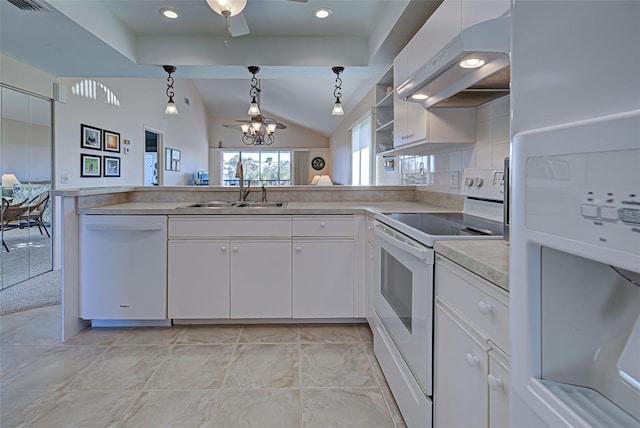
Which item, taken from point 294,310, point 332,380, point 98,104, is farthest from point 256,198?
point 98,104

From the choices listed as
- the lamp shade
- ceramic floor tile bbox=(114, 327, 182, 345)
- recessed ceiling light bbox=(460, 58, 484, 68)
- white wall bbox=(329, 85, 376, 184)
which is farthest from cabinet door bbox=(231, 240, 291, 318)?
white wall bbox=(329, 85, 376, 184)

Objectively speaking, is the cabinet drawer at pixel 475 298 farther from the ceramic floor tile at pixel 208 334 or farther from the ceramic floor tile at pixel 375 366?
the ceramic floor tile at pixel 208 334

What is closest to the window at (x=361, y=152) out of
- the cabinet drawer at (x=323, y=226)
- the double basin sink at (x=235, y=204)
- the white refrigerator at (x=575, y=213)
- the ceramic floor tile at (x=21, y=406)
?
the double basin sink at (x=235, y=204)

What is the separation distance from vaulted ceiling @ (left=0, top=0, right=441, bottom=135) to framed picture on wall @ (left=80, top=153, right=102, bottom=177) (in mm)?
1241

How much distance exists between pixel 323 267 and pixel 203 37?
7.60 ft

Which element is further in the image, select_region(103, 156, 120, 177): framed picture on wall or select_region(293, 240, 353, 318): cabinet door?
select_region(103, 156, 120, 177): framed picture on wall

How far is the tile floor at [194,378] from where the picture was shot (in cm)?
168

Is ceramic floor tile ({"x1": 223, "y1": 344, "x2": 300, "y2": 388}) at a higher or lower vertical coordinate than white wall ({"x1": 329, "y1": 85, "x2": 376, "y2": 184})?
lower

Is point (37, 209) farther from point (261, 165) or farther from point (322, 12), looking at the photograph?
point (261, 165)

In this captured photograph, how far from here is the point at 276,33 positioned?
3.22m

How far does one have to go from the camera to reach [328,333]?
2.60 meters

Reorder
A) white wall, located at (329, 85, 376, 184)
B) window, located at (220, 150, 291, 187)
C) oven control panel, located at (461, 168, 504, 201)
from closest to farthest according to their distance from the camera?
oven control panel, located at (461, 168, 504, 201), white wall, located at (329, 85, 376, 184), window, located at (220, 150, 291, 187)

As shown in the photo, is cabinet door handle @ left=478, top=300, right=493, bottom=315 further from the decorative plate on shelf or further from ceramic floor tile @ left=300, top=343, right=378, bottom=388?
the decorative plate on shelf

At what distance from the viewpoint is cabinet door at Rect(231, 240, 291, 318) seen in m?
2.61
